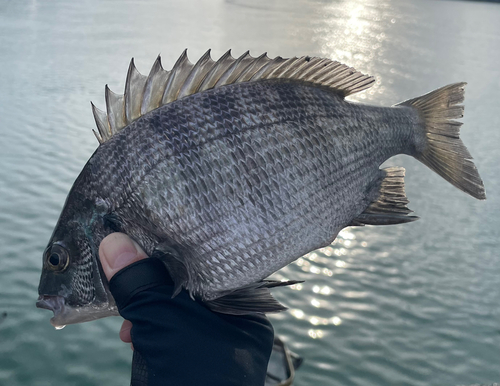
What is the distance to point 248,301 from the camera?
153 centimetres

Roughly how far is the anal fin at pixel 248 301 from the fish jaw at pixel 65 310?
1.32 ft

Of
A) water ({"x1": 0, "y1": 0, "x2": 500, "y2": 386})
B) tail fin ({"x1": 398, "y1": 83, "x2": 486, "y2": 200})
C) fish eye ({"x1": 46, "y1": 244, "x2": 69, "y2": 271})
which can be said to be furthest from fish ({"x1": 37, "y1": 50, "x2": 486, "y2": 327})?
water ({"x1": 0, "y1": 0, "x2": 500, "y2": 386})

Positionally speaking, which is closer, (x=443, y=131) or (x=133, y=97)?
(x=133, y=97)

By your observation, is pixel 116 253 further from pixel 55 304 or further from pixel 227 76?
pixel 227 76

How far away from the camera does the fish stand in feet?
4.86

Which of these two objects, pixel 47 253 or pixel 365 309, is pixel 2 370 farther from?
pixel 365 309

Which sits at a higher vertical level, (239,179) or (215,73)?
(215,73)

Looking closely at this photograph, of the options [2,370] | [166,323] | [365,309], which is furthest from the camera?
[365,309]

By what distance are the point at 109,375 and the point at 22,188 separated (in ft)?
9.68

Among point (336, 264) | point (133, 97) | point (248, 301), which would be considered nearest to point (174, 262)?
point (248, 301)

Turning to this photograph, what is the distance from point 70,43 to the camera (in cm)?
1134

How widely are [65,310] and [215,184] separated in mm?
711

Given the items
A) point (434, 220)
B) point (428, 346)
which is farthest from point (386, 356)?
point (434, 220)

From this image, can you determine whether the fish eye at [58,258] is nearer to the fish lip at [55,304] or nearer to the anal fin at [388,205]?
the fish lip at [55,304]
